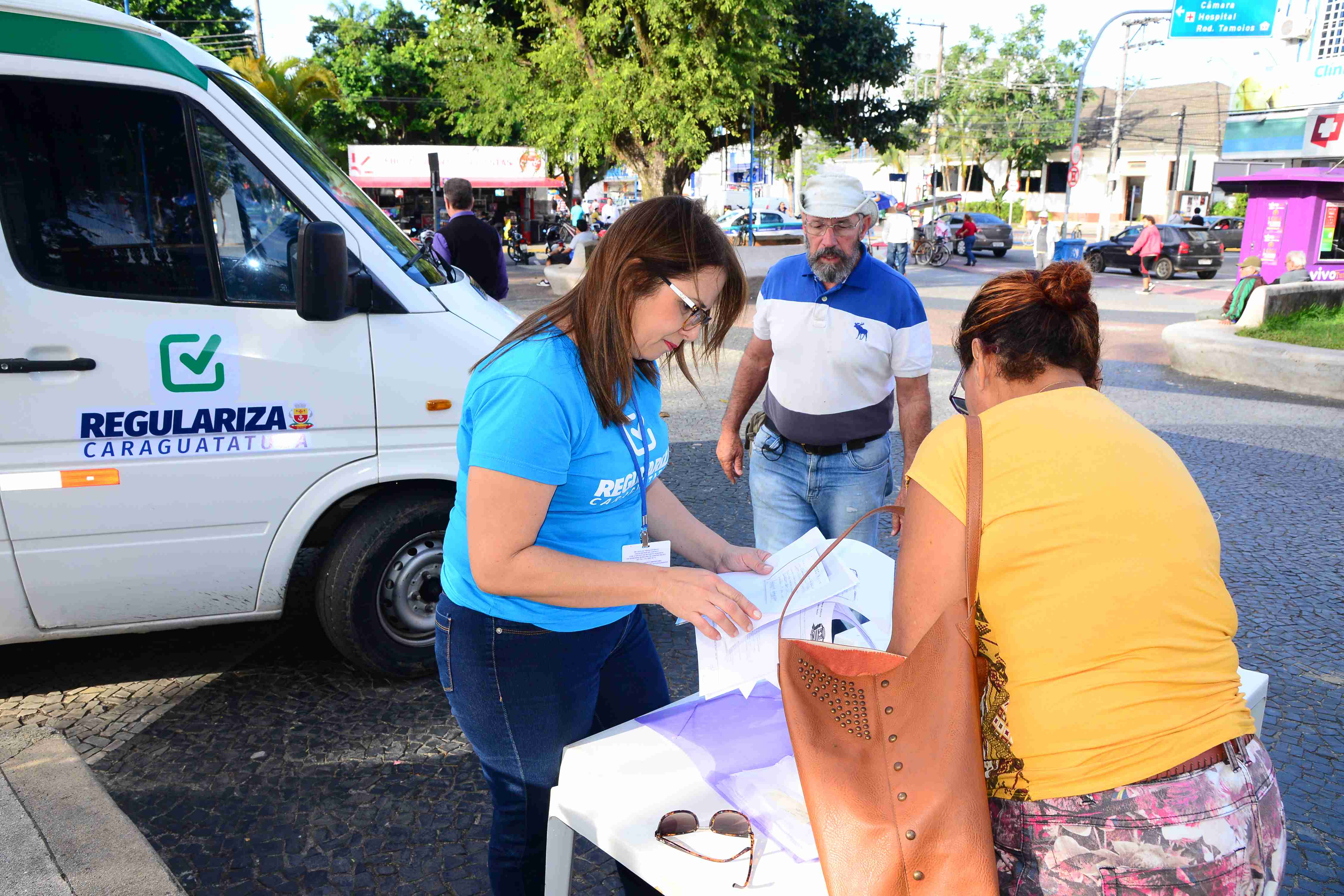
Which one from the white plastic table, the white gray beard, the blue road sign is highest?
the blue road sign

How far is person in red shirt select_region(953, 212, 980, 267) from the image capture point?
92.3 ft

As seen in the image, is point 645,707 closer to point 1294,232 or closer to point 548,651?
point 548,651

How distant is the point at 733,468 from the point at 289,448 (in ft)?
5.77

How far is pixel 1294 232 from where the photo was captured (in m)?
18.1

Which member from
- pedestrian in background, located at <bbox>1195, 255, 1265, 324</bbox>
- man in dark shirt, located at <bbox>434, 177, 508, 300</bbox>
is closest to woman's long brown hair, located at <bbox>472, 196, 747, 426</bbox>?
man in dark shirt, located at <bbox>434, 177, 508, 300</bbox>

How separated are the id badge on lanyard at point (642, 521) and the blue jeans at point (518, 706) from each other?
0.62 ft

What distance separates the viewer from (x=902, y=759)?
58.9 inches

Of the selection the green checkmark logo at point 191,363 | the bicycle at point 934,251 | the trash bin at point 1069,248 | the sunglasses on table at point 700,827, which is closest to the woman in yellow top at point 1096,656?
the sunglasses on table at point 700,827

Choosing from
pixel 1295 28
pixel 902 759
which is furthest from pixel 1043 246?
pixel 902 759

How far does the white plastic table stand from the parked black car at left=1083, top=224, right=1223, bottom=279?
25.6 m

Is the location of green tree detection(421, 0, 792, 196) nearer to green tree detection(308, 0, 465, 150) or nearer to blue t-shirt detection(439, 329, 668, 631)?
blue t-shirt detection(439, 329, 668, 631)

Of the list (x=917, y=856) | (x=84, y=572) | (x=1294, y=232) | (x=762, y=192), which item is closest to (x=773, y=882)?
(x=917, y=856)

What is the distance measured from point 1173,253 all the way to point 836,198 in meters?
25.5

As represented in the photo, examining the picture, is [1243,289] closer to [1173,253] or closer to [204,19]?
[1173,253]
